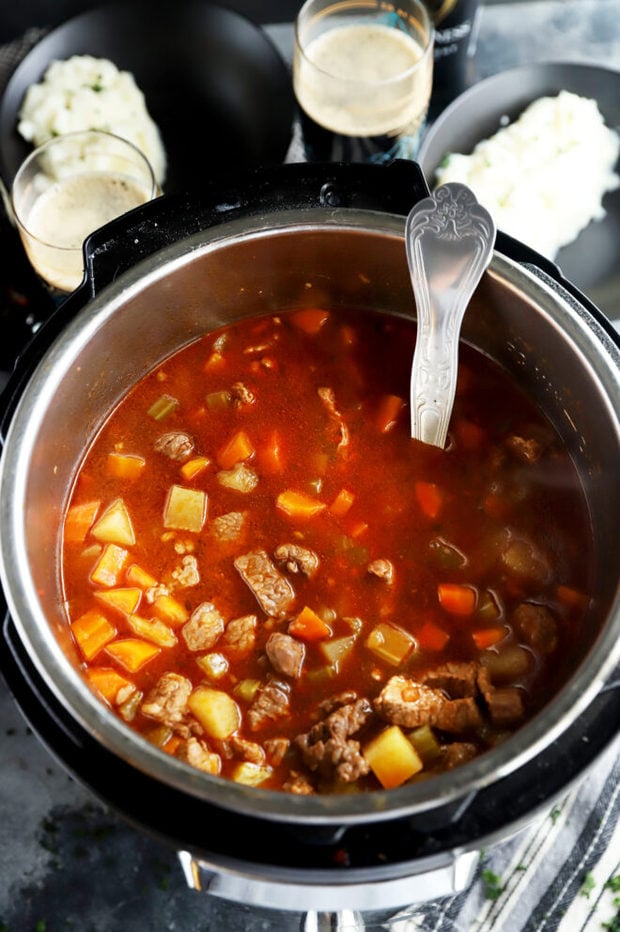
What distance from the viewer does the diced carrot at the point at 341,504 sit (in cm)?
324

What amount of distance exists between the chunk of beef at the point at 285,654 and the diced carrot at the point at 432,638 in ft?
1.14

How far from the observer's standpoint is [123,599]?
311 centimetres

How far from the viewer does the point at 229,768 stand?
9.43ft

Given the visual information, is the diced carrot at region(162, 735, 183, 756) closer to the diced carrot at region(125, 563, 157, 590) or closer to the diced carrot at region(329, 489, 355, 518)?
the diced carrot at region(125, 563, 157, 590)

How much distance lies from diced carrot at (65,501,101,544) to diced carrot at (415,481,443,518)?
3.31 feet

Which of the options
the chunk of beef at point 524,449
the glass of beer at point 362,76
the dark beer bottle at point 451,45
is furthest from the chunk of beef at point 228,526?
the dark beer bottle at point 451,45

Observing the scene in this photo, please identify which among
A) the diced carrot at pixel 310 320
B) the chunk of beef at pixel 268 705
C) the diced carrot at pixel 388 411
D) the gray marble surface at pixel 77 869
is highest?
the diced carrot at pixel 310 320

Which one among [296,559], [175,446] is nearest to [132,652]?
[296,559]

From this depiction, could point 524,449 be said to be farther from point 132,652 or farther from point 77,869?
point 77,869

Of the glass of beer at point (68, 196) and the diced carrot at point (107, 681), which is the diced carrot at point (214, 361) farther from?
the diced carrot at point (107, 681)

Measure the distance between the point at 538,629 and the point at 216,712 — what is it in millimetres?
954

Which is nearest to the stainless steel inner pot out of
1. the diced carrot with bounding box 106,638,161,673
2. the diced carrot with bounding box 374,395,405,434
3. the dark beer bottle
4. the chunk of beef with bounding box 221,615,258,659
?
the diced carrot with bounding box 106,638,161,673

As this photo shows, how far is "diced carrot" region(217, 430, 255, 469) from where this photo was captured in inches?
131

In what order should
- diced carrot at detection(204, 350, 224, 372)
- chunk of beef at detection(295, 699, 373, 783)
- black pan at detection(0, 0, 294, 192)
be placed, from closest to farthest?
Answer: chunk of beef at detection(295, 699, 373, 783) < diced carrot at detection(204, 350, 224, 372) < black pan at detection(0, 0, 294, 192)
